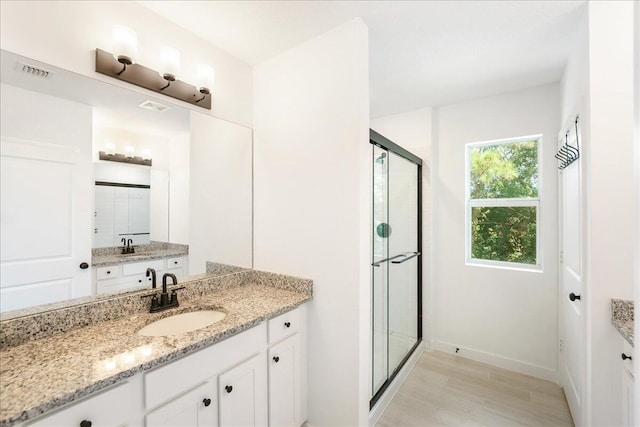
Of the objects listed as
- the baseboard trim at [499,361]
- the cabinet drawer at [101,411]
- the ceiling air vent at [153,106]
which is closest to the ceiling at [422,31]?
the ceiling air vent at [153,106]

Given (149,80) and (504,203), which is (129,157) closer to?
(149,80)

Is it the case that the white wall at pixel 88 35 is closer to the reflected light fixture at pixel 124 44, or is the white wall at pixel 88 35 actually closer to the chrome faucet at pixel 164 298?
the reflected light fixture at pixel 124 44

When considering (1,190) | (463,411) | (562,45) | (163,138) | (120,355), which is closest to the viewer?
(120,355)

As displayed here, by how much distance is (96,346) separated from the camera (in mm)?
1119

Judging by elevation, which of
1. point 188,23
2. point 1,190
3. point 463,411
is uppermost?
point 188,23

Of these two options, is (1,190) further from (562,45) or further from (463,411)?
(562,45)

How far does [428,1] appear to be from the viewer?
1.56 meters

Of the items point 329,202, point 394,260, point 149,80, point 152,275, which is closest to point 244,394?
point 152,275

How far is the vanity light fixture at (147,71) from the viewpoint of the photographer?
1.43 metres

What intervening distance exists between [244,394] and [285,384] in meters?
0.34

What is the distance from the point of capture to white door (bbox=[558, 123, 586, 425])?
69.9 inches

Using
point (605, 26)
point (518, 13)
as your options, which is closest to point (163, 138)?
point (518, 13)

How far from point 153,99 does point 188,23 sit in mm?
545

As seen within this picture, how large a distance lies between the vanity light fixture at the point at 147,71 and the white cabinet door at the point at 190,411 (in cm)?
162
